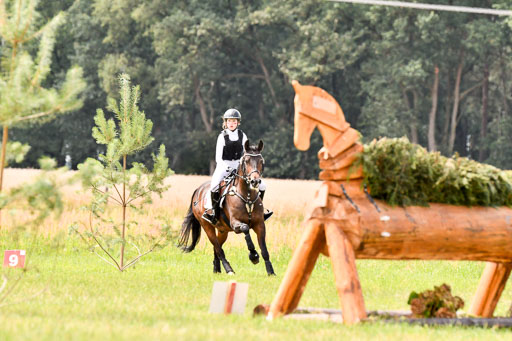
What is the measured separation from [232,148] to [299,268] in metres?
→ 6.65

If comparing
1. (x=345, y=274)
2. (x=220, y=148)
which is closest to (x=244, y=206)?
(x=220, y=148)

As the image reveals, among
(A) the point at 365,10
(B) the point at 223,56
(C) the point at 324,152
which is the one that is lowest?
(C) the point at 324,152

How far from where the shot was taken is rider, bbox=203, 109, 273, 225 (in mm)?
15008

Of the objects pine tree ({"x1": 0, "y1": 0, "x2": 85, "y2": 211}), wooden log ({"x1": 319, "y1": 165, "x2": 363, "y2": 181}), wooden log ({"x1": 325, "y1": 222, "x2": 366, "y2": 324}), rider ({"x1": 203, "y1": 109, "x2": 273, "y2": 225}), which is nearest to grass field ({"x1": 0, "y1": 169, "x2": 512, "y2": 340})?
wooden log ({"x1": 325, "y1": 222, "x2": 366, "y2": 324})

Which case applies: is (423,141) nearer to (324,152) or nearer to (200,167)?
(200,167)

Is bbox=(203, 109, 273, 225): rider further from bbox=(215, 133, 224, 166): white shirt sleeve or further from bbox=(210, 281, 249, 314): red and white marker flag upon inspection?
bbox=(210, 281, 249, 314): red and white marker flag

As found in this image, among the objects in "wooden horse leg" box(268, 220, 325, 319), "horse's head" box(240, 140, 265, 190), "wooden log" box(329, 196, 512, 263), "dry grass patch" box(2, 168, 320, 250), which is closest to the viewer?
"wooden log" box(329, 196, 512, 263)

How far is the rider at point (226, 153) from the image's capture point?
15.0 metres

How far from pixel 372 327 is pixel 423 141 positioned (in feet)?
168

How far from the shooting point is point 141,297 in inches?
450

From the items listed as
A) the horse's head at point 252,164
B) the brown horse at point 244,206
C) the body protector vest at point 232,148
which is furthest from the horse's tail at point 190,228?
the horse's head at point 252,164

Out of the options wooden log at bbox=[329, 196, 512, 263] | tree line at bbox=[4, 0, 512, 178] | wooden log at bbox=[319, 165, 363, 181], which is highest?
tree line at bbox=[4, 0, 512, 178]

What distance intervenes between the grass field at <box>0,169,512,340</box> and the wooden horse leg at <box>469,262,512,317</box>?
1.24m

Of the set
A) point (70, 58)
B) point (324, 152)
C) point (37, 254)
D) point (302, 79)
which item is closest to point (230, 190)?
point (37, 254)
